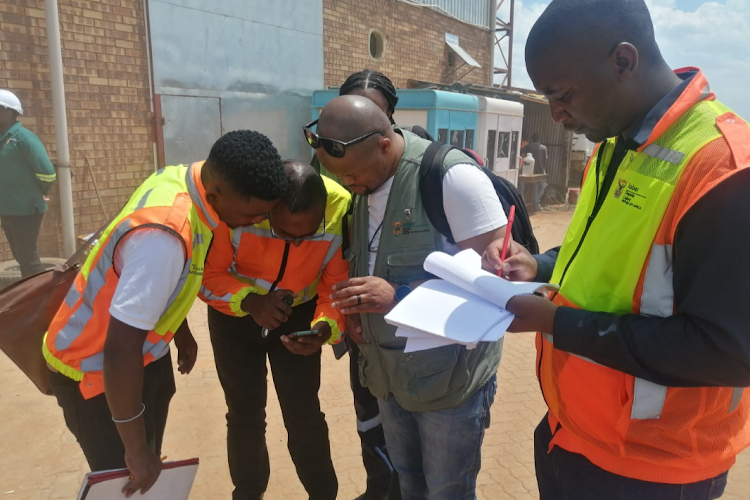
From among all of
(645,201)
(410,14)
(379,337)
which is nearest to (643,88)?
(645,201)

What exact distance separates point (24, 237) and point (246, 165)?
5.28m

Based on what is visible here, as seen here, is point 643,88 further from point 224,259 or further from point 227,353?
point 227,353

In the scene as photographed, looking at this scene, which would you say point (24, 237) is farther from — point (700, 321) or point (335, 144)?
point (700, 321)

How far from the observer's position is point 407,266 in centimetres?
197

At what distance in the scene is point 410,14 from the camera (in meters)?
13.5

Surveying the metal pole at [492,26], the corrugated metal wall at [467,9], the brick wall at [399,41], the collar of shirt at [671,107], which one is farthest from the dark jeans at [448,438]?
the metal pole at [492,26]

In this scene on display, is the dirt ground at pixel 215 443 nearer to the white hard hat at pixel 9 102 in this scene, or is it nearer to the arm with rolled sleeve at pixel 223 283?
the arm with rolled sleeve at pixel 223 283

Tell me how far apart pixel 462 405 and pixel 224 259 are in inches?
44.8

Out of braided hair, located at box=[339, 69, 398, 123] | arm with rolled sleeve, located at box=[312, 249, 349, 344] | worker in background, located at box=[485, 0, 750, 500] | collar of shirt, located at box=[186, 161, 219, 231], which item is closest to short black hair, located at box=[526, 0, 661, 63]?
worker in background, located at box=[485, 0, 750, 500]

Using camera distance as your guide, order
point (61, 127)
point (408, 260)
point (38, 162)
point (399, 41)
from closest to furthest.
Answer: point (408, 260), point (38, 162), point (61, 127), point (399, 41)

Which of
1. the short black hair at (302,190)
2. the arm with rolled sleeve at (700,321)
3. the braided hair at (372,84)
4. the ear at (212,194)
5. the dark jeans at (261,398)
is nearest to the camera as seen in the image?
the arm with rolled sleeve at (700,321)

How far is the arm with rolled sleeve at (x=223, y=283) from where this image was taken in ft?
7.56

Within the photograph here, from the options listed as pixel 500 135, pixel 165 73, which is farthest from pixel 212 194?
pixel 500 135

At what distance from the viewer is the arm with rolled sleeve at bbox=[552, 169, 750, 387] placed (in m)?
1.03
